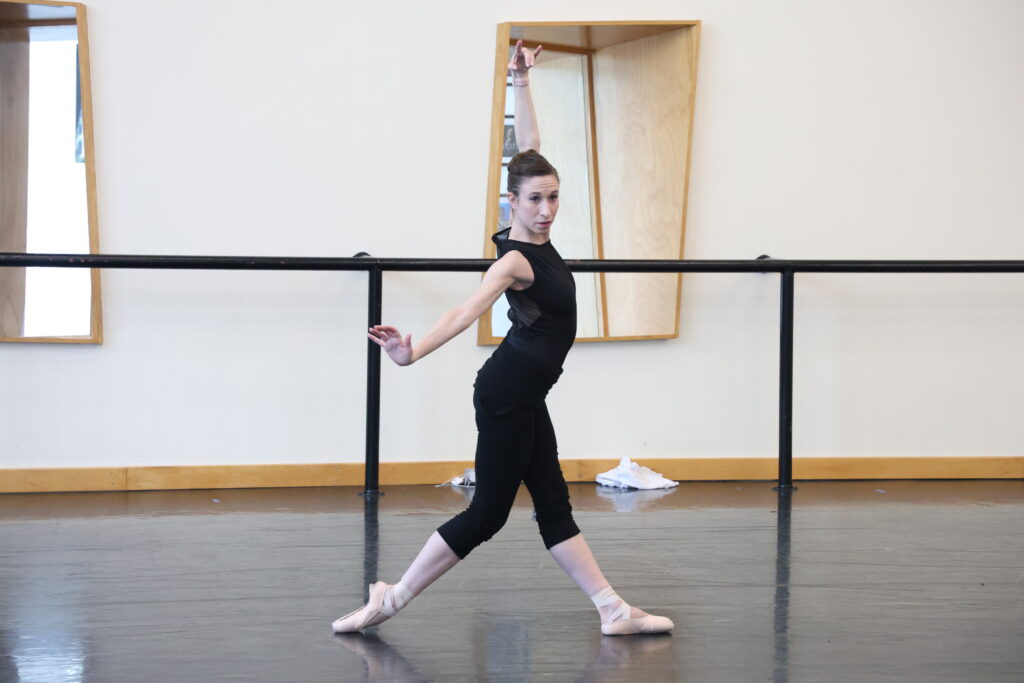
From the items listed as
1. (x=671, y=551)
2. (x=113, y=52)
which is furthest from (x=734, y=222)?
(x=113, y=52)

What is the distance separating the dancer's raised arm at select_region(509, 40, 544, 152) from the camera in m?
2.74

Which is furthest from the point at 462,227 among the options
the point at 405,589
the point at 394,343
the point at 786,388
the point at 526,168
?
the point at 394,343

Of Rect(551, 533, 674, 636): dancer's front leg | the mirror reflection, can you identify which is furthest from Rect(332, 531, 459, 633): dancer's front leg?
the mirror reflection

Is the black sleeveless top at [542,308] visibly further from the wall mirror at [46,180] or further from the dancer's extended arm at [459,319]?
the wall mirror at [46,180]

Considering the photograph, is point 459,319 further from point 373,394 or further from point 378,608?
point 373,394

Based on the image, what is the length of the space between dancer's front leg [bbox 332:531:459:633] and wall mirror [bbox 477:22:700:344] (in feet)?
7.02

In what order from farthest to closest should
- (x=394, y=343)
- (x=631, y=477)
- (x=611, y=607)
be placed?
(x=631, y=477)
(x=611, y=607)
(x=394, y=343)

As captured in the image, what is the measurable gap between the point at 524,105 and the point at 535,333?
62 cm

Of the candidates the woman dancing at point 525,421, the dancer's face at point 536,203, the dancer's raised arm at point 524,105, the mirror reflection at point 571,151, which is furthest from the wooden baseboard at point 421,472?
the dancer's face at point 536,203

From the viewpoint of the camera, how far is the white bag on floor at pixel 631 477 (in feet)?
14.8

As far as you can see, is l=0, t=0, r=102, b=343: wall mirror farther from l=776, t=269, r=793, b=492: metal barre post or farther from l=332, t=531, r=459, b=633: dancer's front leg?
l=776, t=269, r=793, b=492: metal barre post

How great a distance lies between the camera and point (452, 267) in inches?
170

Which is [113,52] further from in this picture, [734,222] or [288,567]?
[734,222]

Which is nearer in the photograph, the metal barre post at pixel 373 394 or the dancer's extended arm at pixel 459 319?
the dancer's extended arm at pixel 459 319
